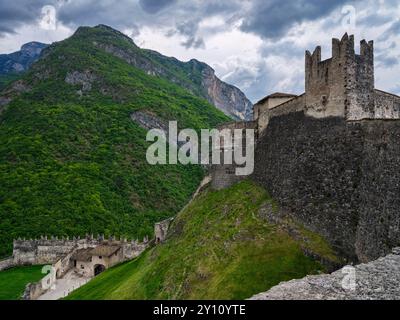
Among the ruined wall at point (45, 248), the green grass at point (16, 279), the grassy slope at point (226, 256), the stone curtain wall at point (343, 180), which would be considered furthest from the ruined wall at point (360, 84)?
the ruined wall at point (45, 248)

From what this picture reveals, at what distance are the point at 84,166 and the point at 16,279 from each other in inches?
1480

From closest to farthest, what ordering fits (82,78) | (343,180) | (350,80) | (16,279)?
(343,180)
(350,80)
(16,279)
(82,78)

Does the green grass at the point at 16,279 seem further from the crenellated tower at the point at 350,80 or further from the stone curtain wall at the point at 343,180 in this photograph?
the crenellated tower at the point at 350,80

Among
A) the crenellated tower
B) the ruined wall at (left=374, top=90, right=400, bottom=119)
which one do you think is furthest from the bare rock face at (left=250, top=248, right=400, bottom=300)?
the ruined wall at (left=374, top=90, right=400, bottom=119)

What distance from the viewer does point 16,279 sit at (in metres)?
65.9

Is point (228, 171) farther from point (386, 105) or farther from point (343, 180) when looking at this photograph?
point (386, 105)

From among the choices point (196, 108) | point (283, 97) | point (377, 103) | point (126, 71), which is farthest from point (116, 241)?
point (126, 71)

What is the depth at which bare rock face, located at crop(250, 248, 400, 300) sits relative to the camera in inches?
580

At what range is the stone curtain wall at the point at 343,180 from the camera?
885 inches

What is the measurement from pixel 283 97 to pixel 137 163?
72408 mm

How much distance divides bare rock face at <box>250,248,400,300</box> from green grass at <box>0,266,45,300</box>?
47.5m

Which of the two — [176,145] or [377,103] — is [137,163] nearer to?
[176,145]

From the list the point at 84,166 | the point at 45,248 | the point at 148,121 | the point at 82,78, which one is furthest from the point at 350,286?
the point at 82,78

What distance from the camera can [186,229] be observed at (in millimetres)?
39375
